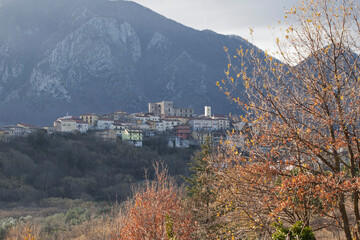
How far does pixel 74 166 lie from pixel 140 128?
23.9m

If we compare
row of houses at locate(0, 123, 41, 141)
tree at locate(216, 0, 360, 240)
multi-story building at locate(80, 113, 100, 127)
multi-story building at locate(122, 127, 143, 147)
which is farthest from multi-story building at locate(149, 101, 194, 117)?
tree at locate(216, 0, 360, 240)

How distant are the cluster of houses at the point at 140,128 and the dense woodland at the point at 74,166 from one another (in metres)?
3.26

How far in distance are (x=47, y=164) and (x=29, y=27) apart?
146866 mm

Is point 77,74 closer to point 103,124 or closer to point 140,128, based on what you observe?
point 103,124

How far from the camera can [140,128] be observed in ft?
291

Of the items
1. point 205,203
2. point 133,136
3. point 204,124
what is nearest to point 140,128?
point 133,136

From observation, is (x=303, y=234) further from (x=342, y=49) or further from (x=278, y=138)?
(x=342, y=49)

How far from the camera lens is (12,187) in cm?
5547

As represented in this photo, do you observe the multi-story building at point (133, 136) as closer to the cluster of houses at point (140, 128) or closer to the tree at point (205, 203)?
the cluster of houses at point (140, 128)

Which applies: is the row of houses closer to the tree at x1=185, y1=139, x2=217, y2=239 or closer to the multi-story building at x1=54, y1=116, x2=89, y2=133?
the multi-story building at x1=54, y1=116, x2=89, y2=133

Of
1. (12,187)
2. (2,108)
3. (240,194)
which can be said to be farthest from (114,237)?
(2,108)

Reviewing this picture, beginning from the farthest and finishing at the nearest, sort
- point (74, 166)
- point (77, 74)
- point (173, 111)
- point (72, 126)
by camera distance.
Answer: point (77, 74), point (173, 111), point (72, 126), point (74, 166)

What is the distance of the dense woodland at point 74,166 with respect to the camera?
5666 cm

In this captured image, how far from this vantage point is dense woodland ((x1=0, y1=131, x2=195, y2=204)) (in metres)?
56.7
